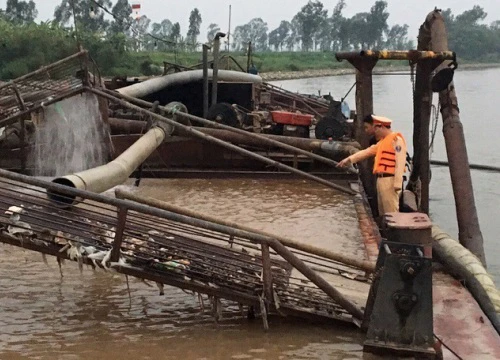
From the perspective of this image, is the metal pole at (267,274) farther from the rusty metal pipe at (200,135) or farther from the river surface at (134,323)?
the rusty metal pipe at (200,135)

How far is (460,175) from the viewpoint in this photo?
912cm

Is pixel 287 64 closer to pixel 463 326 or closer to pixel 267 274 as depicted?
pixel 463 326

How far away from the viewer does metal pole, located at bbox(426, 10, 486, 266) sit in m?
8.86

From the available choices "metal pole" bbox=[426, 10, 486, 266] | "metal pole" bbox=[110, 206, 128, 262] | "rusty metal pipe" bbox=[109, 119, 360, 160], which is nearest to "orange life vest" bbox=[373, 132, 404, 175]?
"metal pole" bbox=[426, 10, 486, 266]

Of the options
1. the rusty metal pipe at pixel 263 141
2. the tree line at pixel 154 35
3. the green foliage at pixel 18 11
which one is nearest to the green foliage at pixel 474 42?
the tree line at pixel 154 35

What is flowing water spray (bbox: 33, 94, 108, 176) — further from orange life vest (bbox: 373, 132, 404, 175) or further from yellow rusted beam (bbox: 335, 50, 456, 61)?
orange life vest (bbox: 373, 132, 404, 175)

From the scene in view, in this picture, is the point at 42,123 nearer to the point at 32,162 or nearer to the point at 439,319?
the point at 32,162

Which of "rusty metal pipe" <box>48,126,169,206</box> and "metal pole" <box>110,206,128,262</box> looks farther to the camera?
"rusty metal pipe" <box>48,126,169,206</box>


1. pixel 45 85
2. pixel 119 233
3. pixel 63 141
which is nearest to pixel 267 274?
pixel 119 233

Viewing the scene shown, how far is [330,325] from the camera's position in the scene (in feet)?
19.0

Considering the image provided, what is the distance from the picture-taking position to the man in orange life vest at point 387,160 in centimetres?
766

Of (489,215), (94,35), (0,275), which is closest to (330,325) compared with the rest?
(0,275)

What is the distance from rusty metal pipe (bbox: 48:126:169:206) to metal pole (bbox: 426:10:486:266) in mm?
4089

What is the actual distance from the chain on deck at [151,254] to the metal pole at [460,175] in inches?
140
